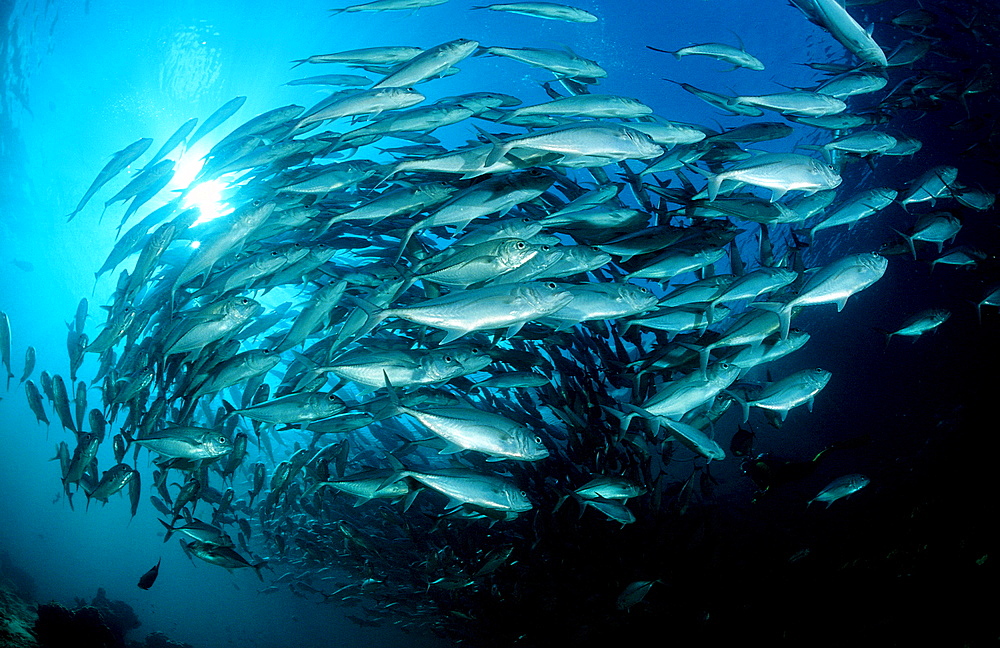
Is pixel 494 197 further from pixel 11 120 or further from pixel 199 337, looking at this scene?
pixel 11 120

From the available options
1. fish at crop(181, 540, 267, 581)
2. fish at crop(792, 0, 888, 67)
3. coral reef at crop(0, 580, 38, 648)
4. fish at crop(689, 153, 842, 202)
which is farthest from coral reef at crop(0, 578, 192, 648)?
fish at crop(792, 0, 888, 67)

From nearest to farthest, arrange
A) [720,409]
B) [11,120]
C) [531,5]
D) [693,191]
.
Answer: [531,5] < [693,191] < [720,409] < [11,120]

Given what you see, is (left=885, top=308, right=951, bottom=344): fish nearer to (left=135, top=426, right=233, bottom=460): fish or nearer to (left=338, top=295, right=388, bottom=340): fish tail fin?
(left=338, top=295, right=388, bottom=340): fish tail fin

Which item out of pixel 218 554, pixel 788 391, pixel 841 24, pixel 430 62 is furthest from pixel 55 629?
pixel 841 24

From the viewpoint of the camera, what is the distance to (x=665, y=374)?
4.31 metres

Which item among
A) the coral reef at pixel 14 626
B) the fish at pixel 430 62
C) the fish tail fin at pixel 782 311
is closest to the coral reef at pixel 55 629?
the coral reef at pixel 14 626

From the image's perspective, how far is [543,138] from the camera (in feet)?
8.09

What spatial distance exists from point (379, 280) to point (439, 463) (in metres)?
13.1

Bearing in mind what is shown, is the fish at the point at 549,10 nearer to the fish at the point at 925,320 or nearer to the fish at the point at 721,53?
the fish at the point at 721,53

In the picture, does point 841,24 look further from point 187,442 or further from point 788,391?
point 187,442

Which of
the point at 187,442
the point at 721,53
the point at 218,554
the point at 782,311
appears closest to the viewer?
the point at 782,311

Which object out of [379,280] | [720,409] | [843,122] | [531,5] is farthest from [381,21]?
[720,409]

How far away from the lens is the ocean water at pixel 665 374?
6.11 meters

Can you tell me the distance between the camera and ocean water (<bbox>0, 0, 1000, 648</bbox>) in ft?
20.0
